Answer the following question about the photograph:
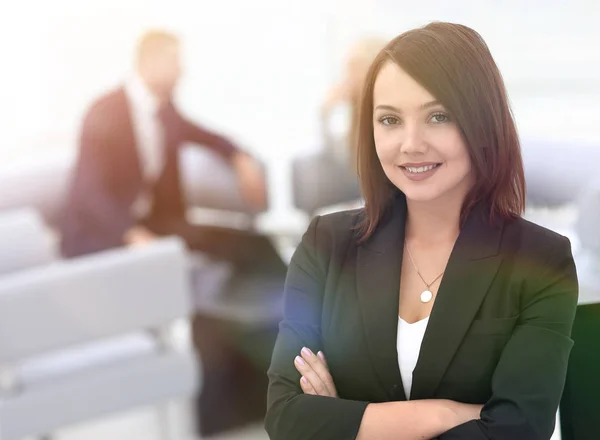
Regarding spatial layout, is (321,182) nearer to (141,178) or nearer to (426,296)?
(141,178)

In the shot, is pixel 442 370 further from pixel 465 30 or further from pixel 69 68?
pixel 69 68

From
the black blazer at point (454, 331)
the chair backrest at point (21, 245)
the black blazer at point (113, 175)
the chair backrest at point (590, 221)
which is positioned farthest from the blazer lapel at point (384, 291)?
the black blazer at point (113, 175)

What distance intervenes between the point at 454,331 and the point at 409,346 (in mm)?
63

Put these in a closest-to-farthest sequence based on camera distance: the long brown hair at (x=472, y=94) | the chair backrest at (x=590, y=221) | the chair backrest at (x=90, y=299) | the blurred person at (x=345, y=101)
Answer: the long brown hair at (x=472, y=94) < the chair backrest at (x=590, y=221) < the chair backrest at (x=90, y=299) < the blurred person at (x=345, y=101)

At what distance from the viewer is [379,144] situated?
965mm

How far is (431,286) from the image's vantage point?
1008mm

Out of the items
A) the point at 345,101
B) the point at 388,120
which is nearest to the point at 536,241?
the point at 388,120

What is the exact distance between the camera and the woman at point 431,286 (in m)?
0.92

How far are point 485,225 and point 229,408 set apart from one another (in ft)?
6.48

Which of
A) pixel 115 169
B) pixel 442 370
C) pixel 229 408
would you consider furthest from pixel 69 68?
pixel 442 370

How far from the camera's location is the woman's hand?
1.02 m

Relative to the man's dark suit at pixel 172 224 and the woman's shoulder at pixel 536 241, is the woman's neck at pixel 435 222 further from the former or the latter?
the man's dark suit at pixel 172 224

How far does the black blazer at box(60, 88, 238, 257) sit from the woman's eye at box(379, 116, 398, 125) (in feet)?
6.59

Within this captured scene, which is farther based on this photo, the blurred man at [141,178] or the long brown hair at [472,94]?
the blurred man at [141,178]
